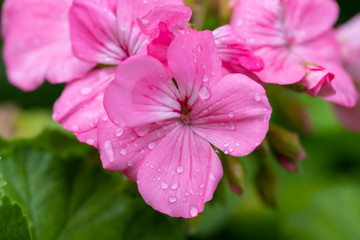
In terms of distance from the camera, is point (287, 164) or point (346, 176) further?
point (346, 176)

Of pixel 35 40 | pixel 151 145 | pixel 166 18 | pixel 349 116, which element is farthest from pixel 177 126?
pixel 349 116

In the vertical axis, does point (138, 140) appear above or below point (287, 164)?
above

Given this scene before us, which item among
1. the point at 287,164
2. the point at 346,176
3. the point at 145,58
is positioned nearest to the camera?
the point at 145,58

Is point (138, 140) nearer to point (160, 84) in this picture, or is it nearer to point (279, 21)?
point (160, 84)

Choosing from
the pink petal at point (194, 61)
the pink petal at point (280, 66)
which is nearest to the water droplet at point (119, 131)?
the pink petal at point (194, 61)

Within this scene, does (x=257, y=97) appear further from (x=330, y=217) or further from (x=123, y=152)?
(x=330, y=217)

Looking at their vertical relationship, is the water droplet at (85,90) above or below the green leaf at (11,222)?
above

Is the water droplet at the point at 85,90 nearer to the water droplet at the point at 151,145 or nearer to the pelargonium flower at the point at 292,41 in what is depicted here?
the water droplet at the point at 151,145

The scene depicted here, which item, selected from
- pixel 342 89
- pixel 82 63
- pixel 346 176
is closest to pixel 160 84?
pixel 82 63
